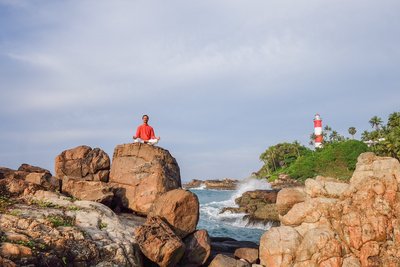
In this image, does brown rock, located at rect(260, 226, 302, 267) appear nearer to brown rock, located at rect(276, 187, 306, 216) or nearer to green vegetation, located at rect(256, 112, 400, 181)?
brown rock, located at rect(276, 187, 306, 216)

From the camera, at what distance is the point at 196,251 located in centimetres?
1623

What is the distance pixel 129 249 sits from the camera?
14055 mm

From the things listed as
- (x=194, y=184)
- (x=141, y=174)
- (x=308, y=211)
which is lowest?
(x=194, y=184)

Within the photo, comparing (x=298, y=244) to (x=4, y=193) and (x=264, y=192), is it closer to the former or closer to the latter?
(x=4, y=193)

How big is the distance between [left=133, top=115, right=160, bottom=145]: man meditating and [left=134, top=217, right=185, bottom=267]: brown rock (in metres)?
5.59

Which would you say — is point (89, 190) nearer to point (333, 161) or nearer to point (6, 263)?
point (6, 263)

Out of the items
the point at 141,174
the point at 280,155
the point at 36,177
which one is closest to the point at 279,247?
the point at 141,174

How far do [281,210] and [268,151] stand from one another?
9347cm

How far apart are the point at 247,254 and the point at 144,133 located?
7.27 meters

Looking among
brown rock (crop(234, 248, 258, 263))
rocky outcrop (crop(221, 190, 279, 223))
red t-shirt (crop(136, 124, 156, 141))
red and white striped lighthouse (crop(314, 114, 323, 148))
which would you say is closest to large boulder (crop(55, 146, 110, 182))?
red t-shirt (crop(136, 124, 156, 141))

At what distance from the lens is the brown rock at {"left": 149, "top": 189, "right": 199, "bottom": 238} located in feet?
53.3

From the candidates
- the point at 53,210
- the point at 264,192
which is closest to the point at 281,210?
the point at 53,210

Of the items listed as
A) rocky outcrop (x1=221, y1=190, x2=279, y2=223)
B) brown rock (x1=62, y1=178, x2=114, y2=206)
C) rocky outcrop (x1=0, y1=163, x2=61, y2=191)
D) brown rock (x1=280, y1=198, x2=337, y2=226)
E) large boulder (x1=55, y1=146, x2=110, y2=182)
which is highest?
large boulder (x1=55, y1=146, x2=110, y2=182)

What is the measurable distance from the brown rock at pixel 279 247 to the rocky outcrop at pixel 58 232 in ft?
17.9
